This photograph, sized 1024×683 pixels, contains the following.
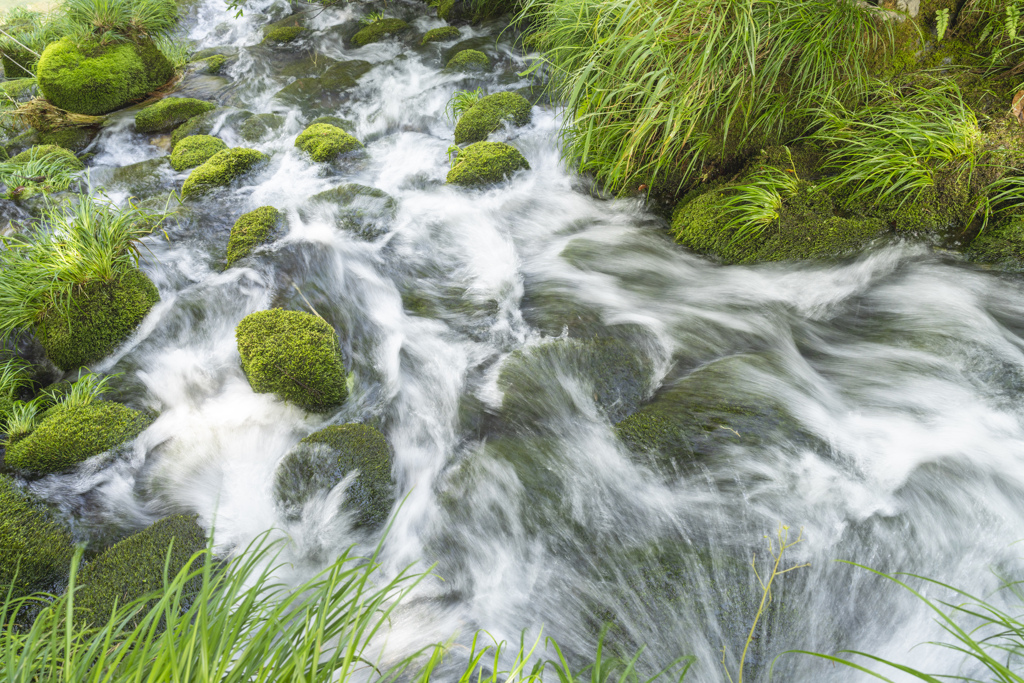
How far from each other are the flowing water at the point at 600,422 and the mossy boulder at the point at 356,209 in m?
0.11

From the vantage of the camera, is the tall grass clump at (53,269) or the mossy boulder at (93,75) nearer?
the tall grass clump at (53,269)

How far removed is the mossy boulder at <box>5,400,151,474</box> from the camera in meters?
2.75

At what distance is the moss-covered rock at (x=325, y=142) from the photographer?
210 inches

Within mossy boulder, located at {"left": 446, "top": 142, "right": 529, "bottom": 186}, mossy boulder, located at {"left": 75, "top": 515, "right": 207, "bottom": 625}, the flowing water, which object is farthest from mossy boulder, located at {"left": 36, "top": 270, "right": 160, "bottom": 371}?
mossy boulder, located at {"left": 446, "top": 142, "right": 529, "bottom": 186}

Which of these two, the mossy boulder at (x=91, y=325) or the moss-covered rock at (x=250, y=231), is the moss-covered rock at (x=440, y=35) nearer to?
the moss-covered rock at (x=250, y=231)

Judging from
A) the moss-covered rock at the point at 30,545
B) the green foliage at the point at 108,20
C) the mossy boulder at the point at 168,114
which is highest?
the green foliage at the point at 108,20

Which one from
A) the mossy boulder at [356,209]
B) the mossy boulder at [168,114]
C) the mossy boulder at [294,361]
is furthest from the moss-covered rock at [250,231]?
the mossy boulder at [168,114]

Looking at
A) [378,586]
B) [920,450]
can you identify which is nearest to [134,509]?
[378,586]

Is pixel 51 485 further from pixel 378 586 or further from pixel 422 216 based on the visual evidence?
pixel 422 216

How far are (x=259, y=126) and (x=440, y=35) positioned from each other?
3.18 meters

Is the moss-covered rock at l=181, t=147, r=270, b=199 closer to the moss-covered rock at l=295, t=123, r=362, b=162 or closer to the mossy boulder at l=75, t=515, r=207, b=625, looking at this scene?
the moss-covered rock at l=295, t=123, r=362, b=162

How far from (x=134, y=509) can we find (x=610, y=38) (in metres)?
4.15

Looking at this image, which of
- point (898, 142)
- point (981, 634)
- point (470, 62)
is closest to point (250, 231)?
point (470, 62)

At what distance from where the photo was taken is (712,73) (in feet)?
11.0
